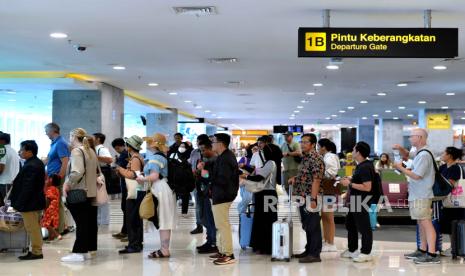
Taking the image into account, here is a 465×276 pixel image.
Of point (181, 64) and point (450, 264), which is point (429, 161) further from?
point (181, 64)

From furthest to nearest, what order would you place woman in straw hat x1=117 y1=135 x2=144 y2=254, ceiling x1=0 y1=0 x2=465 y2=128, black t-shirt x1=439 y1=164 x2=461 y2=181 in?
black t-shirt x1=439 y1=164 x2=461 y2=181 → woman in straw hat x1=117 y1=135 x2=144 y2=254 → ceiling x1=0 y1=0 x2=465 y2=128

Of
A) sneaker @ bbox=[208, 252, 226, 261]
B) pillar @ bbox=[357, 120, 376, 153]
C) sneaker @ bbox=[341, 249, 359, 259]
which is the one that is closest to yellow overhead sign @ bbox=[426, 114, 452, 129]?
pillar @ bbox=[357, 120, 376, 153]

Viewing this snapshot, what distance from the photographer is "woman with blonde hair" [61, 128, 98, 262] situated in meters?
7.55

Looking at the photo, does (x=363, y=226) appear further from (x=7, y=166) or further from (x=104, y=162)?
(x=7, y=166)

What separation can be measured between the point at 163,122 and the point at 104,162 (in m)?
18.8

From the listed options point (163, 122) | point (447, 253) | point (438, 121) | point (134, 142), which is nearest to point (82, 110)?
point (134, 142)

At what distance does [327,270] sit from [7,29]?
586 cm

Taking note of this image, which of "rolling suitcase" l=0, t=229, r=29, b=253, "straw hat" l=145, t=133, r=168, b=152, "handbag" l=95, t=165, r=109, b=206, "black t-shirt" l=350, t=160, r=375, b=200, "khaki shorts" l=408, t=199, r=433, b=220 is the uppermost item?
"straw hat" l=145, t=133, r=168, b=152

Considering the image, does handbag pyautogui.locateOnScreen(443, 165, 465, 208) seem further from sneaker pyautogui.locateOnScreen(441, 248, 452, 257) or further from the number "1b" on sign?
the number "1b" on sign

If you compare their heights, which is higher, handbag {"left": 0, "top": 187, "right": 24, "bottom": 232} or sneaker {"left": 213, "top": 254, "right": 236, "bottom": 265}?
handbag {"left": 0, "top": 187, "right": 24, "bottom": 232}

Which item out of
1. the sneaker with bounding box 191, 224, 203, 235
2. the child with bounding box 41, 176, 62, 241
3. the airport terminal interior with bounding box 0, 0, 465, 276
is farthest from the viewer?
the sneaker with bounding box 191, 224, 203, 235

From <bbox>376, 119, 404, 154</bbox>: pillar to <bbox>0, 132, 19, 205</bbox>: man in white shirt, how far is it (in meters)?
27.7

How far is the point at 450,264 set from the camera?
7.72 metres

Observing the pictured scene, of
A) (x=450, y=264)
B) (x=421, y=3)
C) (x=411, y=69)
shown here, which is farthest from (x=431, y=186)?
(x=411, y=69)
